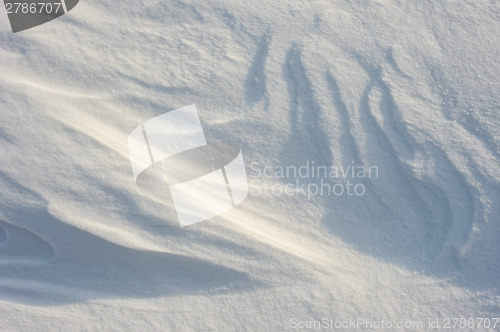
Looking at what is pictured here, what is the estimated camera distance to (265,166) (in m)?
Result: 1.85

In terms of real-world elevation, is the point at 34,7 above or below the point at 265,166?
above

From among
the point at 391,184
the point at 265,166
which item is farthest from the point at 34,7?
the point at 391,184

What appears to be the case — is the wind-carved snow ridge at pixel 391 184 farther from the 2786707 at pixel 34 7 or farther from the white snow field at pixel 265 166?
the 2786707 at pixel 34 7

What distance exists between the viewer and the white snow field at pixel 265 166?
1.71m

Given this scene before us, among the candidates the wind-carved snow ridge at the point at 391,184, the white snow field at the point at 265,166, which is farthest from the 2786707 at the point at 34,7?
the wind-carved snow ridge at the point at 391,184

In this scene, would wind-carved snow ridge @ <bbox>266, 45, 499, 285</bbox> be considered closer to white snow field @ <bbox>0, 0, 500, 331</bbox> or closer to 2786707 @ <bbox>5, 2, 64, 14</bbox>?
white snow field @ <bbox>0, 0, 500, 331</bbox>

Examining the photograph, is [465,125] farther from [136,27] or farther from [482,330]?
[136,27]

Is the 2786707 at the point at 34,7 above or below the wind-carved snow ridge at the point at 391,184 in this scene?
above

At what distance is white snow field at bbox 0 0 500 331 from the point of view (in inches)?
67.2

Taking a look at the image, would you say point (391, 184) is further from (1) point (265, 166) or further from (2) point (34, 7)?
(2) point (34, 7)

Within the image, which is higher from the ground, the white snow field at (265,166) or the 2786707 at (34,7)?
the 2786707 at (34,7)

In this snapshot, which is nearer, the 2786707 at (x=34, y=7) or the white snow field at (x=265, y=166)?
the white snow field at (x=265, y=166)

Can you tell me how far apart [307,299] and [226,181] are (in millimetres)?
589

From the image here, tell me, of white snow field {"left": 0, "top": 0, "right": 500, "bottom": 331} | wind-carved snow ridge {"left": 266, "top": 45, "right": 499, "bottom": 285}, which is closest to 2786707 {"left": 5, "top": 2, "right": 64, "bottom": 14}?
white snow field {"left": 0, "top": 0, "right": 500, "bottom": 331}
